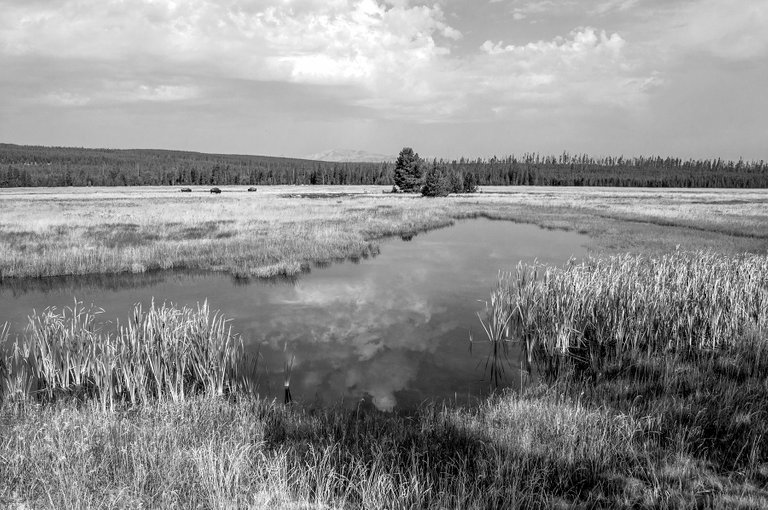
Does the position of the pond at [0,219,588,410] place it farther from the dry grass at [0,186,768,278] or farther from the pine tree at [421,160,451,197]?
the pine tree at [421,160,451,197]

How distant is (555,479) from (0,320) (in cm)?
1696

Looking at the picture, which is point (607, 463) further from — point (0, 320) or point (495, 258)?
point (495, 258)

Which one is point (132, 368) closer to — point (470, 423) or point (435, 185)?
point (470, 423)

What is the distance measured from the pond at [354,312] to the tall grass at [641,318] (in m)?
1.73

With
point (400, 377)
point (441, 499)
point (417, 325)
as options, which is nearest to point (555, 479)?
point (441, 499)

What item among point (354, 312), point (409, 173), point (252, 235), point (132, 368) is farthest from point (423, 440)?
point (409, 173)

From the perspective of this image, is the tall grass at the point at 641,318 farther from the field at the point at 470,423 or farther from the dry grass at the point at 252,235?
the dry grass at the point at 252,235

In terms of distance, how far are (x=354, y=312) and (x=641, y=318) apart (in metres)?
9.03

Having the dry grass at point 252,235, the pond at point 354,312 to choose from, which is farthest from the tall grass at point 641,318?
the dry grass at point 252,235

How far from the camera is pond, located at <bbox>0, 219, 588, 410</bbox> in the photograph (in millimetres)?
10742

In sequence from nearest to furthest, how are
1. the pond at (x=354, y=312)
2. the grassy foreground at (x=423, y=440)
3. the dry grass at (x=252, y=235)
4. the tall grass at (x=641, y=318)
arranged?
the grassy foreground at (x=423, y=440) → the pond at (x=354, y=312) → the tall grass at (x=641, y=318) → the dry grass at (x=252, y=235)

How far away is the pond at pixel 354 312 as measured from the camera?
35.2 feet

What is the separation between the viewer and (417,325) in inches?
595

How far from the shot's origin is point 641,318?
11992mm
